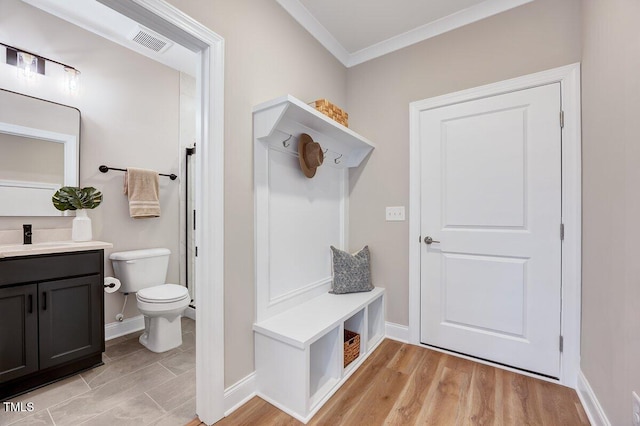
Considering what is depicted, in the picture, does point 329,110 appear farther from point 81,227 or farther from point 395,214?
point 81,227

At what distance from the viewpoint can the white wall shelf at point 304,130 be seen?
1.56 metres

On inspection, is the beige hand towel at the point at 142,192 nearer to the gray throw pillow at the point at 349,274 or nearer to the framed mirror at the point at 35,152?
the framed mirror at the point at 35,152

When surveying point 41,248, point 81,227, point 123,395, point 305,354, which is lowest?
point 123,395

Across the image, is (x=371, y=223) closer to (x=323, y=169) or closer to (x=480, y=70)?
(x=323, y=169)

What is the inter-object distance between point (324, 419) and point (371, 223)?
4.86ft

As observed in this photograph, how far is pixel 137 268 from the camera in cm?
236

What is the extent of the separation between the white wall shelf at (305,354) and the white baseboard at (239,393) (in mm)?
41

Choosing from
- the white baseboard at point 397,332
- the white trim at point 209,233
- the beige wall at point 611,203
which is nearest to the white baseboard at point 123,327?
the white trim at point 209,233

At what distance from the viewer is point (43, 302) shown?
1679 millimetres

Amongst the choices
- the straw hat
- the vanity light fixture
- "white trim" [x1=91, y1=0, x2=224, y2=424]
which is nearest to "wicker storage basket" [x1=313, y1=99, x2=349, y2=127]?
the straw hat

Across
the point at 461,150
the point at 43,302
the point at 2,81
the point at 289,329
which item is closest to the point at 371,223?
the point at 461,150

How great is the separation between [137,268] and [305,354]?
1.79m

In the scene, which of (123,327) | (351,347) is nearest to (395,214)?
(351,347)

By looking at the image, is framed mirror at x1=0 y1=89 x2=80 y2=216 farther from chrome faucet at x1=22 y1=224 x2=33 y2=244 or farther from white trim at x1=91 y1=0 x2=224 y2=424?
white trim at x1=91 y1=0 x2=224 y2=424
